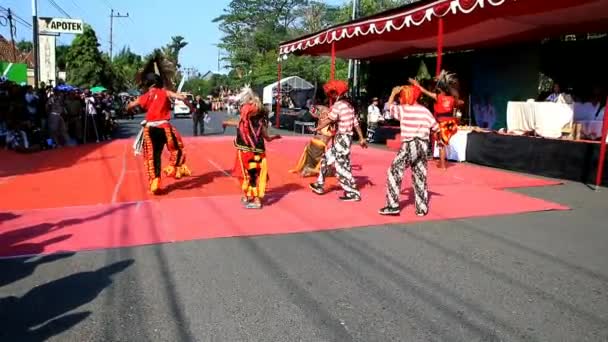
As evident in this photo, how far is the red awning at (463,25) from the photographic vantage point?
1048 cm

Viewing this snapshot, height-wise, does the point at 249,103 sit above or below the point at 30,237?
above

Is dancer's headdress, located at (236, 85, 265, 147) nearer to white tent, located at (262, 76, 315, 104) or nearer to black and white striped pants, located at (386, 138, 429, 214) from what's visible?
black and white striped pants, located at (386, 138, 429, 214)

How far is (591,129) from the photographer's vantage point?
11672mm

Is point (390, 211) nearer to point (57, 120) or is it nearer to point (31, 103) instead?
point (57, 120)

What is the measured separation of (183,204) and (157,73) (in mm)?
2201

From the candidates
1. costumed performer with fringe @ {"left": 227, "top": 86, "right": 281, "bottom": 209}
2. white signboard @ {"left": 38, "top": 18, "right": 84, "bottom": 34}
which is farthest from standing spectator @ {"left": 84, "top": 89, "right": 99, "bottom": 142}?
costumed performer with fringe @ {"left": 227, "top": 86, "right": 281, "bottom": 209}

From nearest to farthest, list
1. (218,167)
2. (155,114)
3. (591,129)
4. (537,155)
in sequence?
(155,114) → (537,155) → (218,167) → (591,129)

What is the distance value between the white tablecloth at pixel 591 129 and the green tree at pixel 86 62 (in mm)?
39196

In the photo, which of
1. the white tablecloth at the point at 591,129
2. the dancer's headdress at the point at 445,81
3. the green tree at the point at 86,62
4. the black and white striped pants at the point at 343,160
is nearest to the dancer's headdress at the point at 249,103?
the black and white striped pants at the point at 343,160

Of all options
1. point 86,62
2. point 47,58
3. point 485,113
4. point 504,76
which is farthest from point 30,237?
point 86,62

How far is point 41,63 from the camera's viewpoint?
2653 centimetres

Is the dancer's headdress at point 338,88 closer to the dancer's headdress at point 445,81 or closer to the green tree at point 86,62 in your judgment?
the dancer's headdress at point 445,81

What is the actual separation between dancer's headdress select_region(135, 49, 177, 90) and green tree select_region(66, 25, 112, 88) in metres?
37.6

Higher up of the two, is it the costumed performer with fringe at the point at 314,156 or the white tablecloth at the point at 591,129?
the white tablecloth at the point at 591,129
